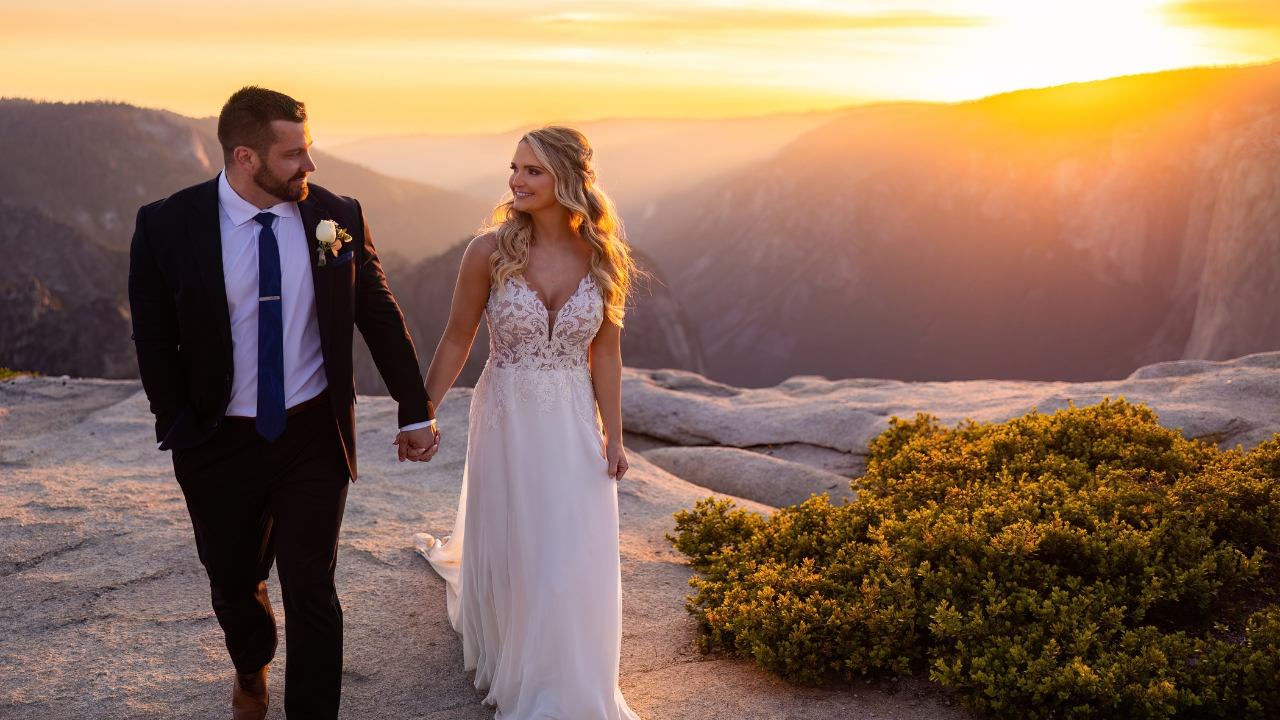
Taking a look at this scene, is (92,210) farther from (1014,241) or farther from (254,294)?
(254,294)

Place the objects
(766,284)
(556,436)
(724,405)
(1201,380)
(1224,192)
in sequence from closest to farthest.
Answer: (556,436)
(1201,380)
(724,405)
(1224,192)
(766,284)

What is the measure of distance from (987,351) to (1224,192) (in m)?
10.7

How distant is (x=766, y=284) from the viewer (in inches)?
1797

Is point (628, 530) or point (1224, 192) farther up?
point (1224, 192)

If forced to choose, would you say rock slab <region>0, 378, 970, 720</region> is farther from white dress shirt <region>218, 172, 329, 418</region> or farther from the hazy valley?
the hazy valley

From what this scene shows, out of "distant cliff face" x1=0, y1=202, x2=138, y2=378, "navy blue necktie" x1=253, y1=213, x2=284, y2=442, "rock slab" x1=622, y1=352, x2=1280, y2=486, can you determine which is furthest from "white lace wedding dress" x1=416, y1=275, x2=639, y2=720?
"distant cliff face" x1=0, y1=202, x2=138, y2=378

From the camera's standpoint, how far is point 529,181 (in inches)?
148

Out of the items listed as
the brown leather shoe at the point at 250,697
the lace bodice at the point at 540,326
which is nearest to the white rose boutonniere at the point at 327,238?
the lace bodice at the point at 540,326

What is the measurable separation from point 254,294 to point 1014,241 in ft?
137

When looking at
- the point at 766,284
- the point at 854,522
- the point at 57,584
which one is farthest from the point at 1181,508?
the point at 766,284

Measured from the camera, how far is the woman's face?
12.3ft

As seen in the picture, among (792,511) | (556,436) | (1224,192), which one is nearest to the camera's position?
(556,436)

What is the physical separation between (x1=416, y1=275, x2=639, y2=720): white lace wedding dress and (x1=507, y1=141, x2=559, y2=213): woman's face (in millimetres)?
365

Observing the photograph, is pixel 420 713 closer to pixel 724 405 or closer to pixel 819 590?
pixel 819 590
